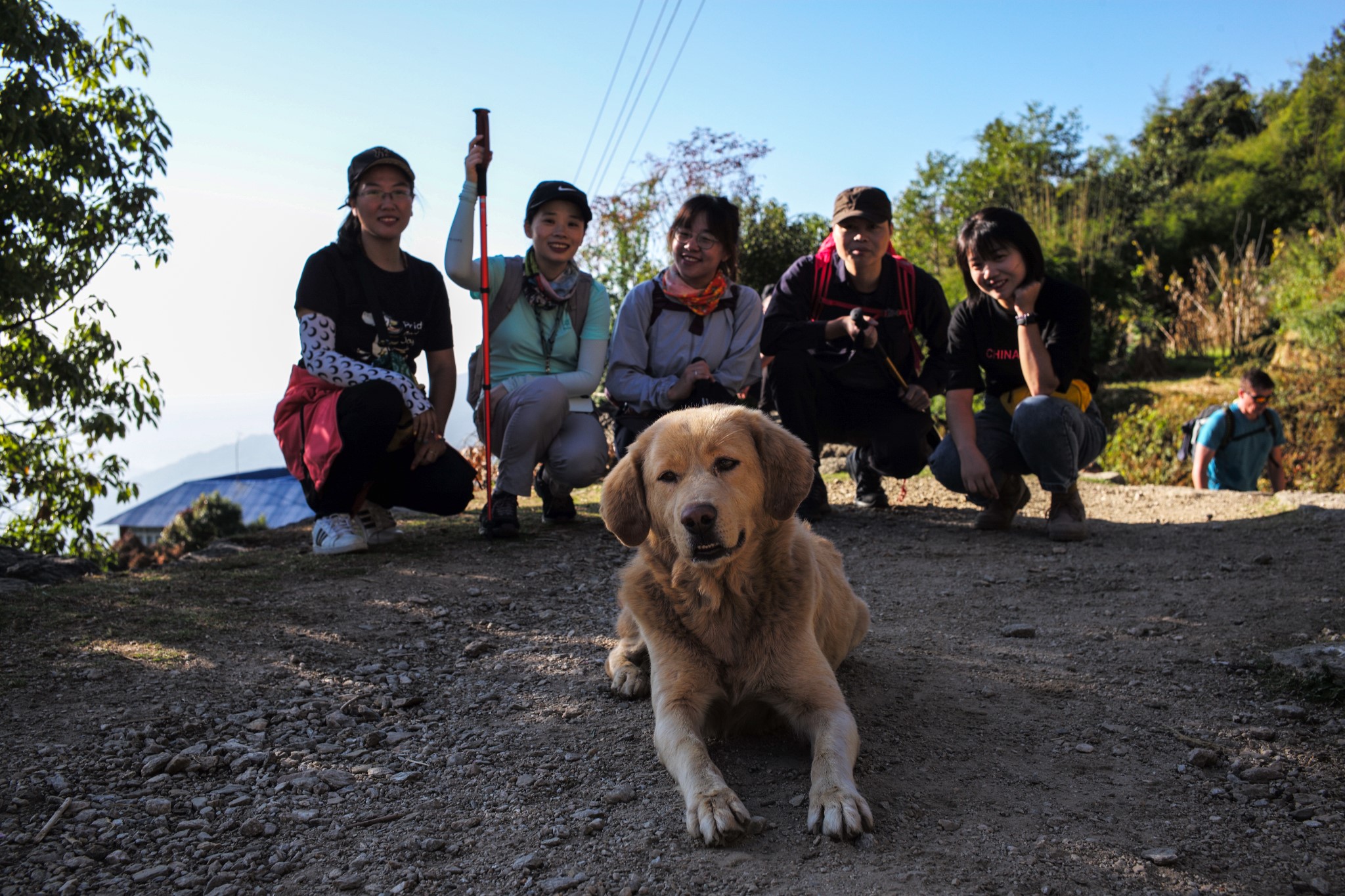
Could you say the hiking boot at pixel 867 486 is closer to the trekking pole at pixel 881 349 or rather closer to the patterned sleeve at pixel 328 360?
Answer: the trekking pole at pixel 881 349

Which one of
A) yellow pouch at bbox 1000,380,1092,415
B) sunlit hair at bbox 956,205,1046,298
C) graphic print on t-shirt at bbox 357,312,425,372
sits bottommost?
yellow pouch at bbox 1000,380,1092,415

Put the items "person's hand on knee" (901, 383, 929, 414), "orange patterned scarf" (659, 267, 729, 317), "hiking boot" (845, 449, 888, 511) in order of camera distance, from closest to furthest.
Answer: "orange patterned scarf" (659, 267, 729, 317), "person's hand on knee" (901, 383, 929, 414), "hiking boot" (845, 449, 888, 511)

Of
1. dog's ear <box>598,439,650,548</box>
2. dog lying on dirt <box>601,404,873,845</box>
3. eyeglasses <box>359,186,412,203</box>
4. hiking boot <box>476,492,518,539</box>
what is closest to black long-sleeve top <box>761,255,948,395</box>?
hiking boot <box>476,492,518,539</box>

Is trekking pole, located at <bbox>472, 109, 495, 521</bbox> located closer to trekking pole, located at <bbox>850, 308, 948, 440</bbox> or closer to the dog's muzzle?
trekking pole, located at <bbox>850, 308, 948, 440</bbox>

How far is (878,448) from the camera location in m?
6.40

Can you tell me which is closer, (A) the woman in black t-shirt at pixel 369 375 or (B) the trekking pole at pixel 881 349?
(A) the woman in black t-shirt at pixel 369 375

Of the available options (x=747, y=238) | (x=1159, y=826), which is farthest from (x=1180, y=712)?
(x=747, y=238)

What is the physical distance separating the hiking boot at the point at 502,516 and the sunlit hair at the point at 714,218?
6.52ft

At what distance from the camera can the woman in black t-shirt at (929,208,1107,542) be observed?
5500mm

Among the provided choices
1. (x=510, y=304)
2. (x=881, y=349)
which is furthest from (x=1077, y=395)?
(x=510, y=304)

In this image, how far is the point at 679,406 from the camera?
19.3ft

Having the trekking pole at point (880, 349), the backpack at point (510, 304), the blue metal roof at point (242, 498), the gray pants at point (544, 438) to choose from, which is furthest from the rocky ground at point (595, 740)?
the blue metal roof at point (242, 498)

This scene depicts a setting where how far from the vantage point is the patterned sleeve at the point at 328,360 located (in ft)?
17.1

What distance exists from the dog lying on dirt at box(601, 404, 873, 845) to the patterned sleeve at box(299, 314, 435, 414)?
257 cm
